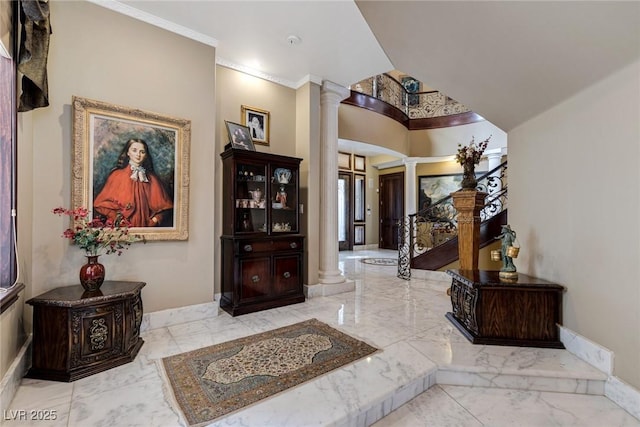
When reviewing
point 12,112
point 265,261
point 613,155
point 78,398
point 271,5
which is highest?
point 271,5

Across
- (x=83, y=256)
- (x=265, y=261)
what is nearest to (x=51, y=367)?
(x=83, y=256)

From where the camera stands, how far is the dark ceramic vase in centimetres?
208

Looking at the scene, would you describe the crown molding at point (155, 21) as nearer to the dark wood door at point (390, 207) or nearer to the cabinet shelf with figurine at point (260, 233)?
the cabinet shelf with figurine at point (260, 233)

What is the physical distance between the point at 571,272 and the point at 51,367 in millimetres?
3771

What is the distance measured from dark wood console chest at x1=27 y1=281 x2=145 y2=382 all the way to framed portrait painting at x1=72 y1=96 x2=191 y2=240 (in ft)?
2.51

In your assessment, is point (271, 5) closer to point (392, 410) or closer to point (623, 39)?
point (623, 39)

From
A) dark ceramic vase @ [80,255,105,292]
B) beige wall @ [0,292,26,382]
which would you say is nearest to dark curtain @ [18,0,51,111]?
dark ceramic vase @ [80,255,105,292]

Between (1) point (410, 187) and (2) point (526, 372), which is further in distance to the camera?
(1) point (410, 187)

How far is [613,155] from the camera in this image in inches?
71.0

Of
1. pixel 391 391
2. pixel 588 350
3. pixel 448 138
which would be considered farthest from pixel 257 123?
pixel 448 138

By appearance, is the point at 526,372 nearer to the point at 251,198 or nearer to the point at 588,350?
the point at 588,350

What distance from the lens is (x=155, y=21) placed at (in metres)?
2.69

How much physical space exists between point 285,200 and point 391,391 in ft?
7.99

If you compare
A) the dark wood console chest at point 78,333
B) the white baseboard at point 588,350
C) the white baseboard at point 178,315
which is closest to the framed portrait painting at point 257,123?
the white baseboard at point 178,315
